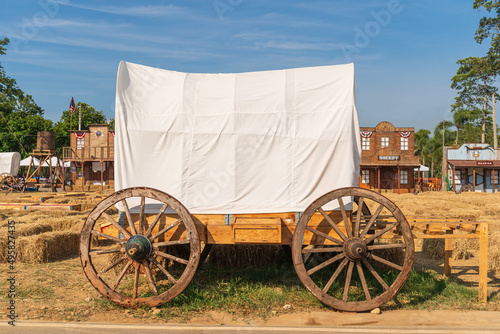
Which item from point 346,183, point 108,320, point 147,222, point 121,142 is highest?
point 121,142

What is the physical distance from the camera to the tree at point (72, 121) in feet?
184

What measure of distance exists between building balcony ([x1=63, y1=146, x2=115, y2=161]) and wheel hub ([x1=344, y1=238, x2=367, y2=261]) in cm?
3747

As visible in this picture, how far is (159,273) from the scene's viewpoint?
23.7ft

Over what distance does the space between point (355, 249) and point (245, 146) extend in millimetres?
2115

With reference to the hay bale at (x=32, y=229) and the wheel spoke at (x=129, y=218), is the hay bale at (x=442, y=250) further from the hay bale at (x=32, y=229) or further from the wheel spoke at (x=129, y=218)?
the hay bale at (x=32, y=229)

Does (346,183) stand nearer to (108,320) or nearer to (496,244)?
(108,320)

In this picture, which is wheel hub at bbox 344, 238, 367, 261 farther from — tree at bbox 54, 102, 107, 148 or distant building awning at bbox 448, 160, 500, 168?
tree at bbox 54, 102, 107, 148

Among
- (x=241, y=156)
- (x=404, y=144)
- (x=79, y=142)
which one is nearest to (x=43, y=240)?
(x=241, y=156)

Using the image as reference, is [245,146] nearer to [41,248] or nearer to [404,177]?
[41,248]

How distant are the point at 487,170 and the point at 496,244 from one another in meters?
34.7

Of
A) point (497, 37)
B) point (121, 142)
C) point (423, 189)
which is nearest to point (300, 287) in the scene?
point (121, 142)

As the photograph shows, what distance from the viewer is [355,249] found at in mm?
5164

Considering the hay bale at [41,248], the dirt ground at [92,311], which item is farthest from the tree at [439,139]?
the hay bale at [41,248]

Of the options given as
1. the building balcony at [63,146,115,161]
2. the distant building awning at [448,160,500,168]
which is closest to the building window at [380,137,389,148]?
the distant building awning at [448,160,500,168]
